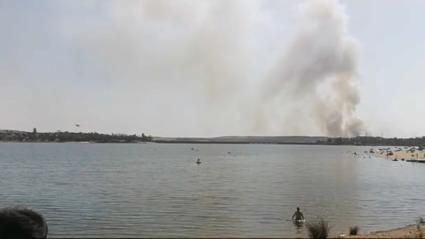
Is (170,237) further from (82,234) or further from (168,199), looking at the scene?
(168,199)

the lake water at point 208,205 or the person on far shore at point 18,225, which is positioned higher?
the person on far shore at point 18,225

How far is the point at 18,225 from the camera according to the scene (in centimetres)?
2227

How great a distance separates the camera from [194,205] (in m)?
48.3

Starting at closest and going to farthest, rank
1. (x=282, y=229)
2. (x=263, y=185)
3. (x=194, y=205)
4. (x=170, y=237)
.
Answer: (x=170, y=237)
(x=282, y=229)
(x=194, y=205)
(x=263, y=185)

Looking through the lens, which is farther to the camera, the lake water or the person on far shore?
the lake water

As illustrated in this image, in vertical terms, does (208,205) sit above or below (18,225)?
below

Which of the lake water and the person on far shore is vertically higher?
the person on far shore

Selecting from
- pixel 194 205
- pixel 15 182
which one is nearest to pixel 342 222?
pixel 194 205

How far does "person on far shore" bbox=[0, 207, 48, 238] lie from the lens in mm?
22141

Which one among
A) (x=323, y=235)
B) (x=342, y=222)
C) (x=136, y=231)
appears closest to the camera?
(x=323, y=235)

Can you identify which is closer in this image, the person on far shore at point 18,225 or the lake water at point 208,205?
the person on far shore at point 18,225

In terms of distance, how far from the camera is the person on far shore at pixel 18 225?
72.6ft

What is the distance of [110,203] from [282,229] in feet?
61.4

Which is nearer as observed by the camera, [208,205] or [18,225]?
[18,225]
